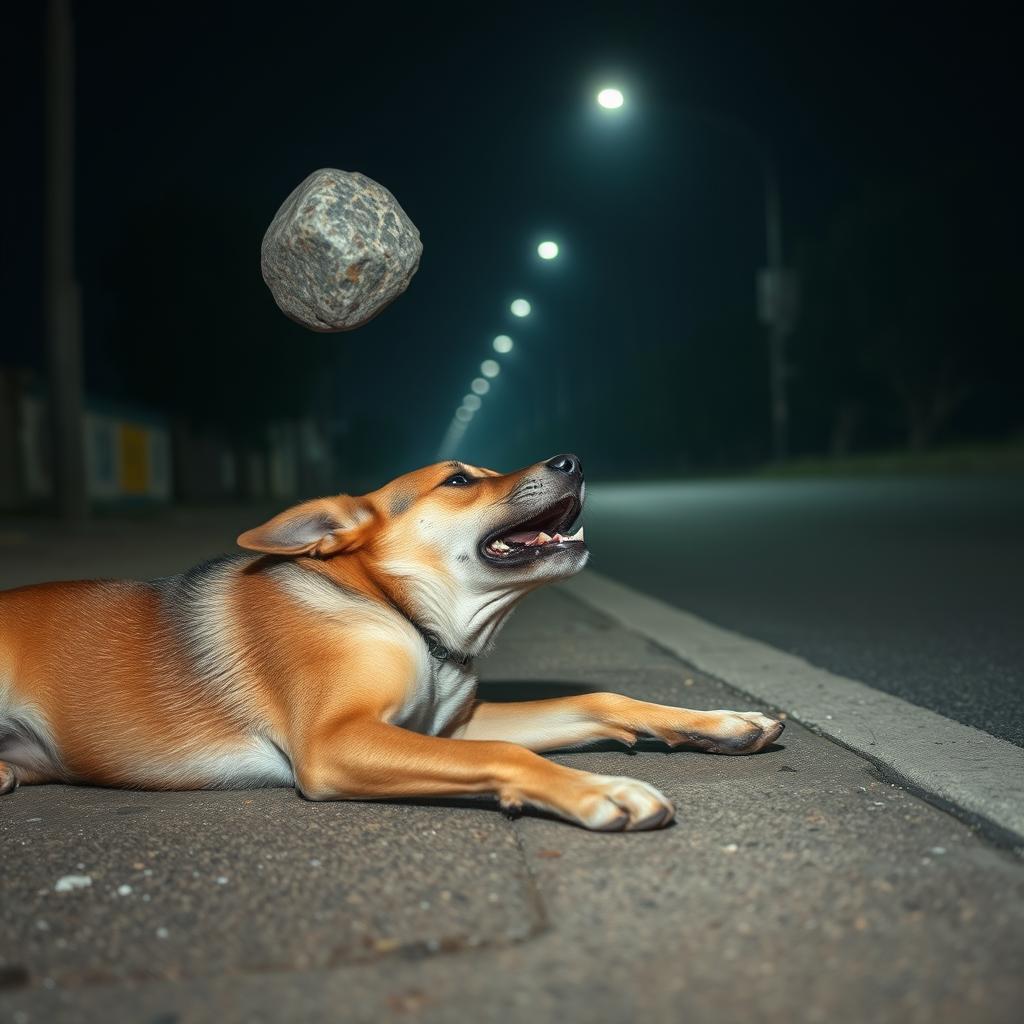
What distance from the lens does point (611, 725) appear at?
3.99 metres

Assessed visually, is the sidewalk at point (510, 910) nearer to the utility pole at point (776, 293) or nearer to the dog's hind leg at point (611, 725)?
the dog's hind leg at point (611, 725)

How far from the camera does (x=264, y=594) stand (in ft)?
12.8

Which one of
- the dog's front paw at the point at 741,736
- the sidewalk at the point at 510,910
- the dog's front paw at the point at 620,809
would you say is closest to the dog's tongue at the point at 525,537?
the dog's front paw at the point at 741,736

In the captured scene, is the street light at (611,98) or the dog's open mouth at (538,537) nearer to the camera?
the dog's open mouth at (538,537)

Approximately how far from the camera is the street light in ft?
69.5

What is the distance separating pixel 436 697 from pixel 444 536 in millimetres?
521

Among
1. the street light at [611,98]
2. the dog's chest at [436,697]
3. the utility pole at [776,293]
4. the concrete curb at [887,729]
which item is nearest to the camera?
the concrete curb at [887,729]

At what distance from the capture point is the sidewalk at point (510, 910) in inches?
82.5

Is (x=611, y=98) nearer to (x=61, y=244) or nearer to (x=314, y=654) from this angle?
(x=61, y=244)

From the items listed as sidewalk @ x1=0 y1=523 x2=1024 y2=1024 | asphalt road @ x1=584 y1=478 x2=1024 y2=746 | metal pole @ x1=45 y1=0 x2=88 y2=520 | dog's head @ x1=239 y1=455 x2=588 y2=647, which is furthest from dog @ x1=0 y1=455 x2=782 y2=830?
metal pole @ x1=45 y1=0 x2=88 y2=520

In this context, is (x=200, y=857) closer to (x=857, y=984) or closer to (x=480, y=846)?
(x=480, y=846)

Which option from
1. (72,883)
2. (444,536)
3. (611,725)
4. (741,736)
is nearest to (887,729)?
(741,736)

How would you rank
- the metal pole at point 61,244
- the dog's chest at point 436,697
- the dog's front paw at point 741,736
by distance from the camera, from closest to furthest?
the dog's chest at point 436,697 < the dog's front paw at point 741,736 < the metal pole at point 61,244

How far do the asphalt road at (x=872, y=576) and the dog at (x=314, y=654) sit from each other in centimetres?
161
